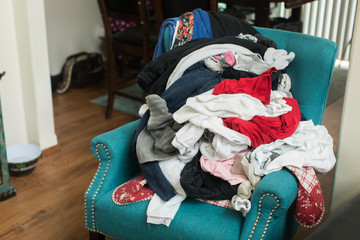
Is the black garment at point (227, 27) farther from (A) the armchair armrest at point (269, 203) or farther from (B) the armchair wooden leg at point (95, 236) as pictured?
(B) the armchair wooden leg at point (95, 236)

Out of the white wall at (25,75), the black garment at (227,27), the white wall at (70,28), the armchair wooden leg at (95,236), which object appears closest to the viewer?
the armchair wooden leg at (95,236)

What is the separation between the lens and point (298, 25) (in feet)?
10.8

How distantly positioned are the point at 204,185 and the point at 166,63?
A: 0.57 m

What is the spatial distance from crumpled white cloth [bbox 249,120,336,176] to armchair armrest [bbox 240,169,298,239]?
0.14ft

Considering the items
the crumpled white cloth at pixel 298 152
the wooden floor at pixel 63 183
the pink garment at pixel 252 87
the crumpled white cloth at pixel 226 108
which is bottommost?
the wooden floor at pixel 63 183

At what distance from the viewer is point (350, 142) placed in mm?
1972

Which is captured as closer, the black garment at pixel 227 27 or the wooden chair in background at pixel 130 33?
the black garment at pixel 227 27

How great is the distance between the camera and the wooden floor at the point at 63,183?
2.31m

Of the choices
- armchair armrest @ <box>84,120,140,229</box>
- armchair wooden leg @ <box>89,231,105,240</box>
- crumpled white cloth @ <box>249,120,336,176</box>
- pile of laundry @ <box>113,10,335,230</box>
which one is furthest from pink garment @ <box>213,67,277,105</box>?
armchair wooden leg @ <box>89,231,105,240</box>

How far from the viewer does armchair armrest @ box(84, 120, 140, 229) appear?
6.16ft

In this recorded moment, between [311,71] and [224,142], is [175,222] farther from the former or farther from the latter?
[311,71]

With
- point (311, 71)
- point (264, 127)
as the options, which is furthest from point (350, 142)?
point (264, 127)

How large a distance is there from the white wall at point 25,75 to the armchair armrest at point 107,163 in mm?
1060

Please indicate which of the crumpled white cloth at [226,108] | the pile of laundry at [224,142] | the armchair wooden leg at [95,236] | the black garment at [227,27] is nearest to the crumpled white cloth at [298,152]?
the pile of laundry at [224,142]
